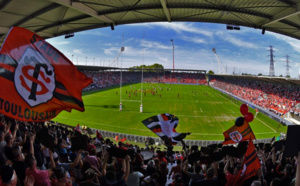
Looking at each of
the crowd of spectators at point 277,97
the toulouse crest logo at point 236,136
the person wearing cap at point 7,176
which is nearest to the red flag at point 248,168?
the toulouse crest logo at point 236,136

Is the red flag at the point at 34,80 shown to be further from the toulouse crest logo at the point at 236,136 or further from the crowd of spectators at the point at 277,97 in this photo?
the crowd of spectators at the point at 277,97

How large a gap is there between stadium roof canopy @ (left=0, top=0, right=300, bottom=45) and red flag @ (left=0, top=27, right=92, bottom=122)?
6195 millimetres

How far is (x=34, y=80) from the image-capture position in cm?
538

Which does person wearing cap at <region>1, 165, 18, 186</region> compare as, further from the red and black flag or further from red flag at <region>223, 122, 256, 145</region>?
the red and black flag

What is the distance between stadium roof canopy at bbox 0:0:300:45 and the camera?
11594mm

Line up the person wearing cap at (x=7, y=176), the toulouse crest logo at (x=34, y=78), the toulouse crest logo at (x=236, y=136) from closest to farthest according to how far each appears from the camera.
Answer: the person wearing cap at (x=7, y=176) → the toulouse crest logo at (x=34, y=78) → the toulouse crest logo at (x=236, y=136)

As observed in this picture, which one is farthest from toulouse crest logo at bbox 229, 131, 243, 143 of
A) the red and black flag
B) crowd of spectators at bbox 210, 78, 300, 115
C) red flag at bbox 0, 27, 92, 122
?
crowd of spectators at bbox 210, 78, 300, 115

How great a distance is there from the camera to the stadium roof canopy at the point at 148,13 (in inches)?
456

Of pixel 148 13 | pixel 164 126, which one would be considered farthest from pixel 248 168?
pixel 148 13

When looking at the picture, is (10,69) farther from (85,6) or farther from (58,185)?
(85,6)

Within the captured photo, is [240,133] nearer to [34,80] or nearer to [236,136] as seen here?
[236,136]

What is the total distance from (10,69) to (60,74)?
1241mm

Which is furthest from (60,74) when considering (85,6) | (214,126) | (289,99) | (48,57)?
(289,99)

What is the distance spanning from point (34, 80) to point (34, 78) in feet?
0.18
